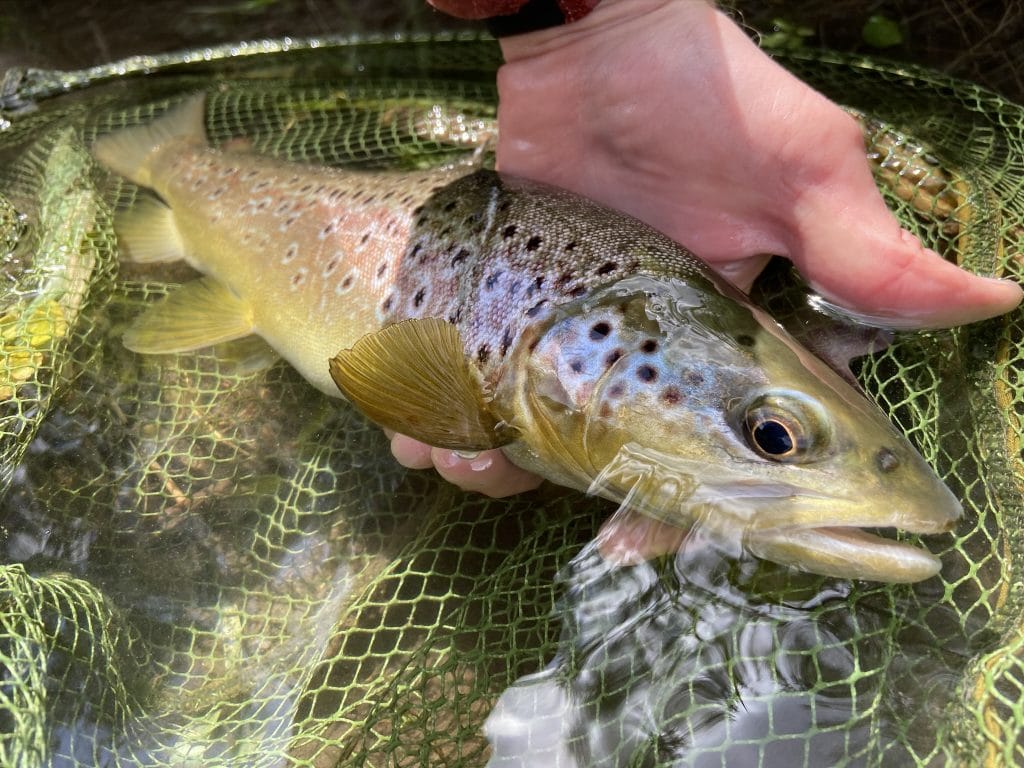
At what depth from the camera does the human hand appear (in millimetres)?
2275

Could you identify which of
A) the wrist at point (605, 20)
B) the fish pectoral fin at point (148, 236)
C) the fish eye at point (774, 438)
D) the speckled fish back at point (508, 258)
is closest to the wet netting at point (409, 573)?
the fish pectoral fin at point (148, 236)

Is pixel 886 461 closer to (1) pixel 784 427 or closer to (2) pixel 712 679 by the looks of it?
(1) pixel 784 427

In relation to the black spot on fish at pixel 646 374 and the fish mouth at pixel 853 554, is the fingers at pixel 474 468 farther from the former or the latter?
the fish mouth at pixel 853 554

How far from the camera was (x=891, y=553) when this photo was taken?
168cm

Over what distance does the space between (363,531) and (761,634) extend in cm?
148

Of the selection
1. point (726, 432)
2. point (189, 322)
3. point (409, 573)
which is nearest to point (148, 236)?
point (189, 322)

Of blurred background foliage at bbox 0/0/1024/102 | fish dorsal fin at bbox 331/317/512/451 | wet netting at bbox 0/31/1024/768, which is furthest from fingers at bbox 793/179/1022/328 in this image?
blurred background foliage at bbox 0/0/1024/102

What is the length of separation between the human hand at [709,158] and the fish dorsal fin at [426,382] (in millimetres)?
244

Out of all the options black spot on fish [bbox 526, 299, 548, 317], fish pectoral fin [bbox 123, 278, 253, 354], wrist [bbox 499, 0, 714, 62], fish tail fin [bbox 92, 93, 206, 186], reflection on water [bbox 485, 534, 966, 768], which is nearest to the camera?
reflection on water [bbox 485, 534, 966, 768]

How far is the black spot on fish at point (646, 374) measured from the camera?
1.89m

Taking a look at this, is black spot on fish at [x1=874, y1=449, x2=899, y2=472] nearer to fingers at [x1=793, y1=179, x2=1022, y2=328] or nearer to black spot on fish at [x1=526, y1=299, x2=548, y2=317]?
fingers at [x1=793, y1=179, x2=1022, y2=328]

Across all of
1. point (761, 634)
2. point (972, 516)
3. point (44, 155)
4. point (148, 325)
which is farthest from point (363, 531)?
point (44, 155)

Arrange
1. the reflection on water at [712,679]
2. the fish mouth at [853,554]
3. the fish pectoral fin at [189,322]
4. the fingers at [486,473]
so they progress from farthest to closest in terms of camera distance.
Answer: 1. the fish pectoral fin at [189,322]
2. the fingers at [486,473]
3. the reflection on water at [712,679]
4. the fish mouth at [853,554]

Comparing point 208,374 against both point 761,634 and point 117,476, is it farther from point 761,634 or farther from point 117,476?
point 761,634
